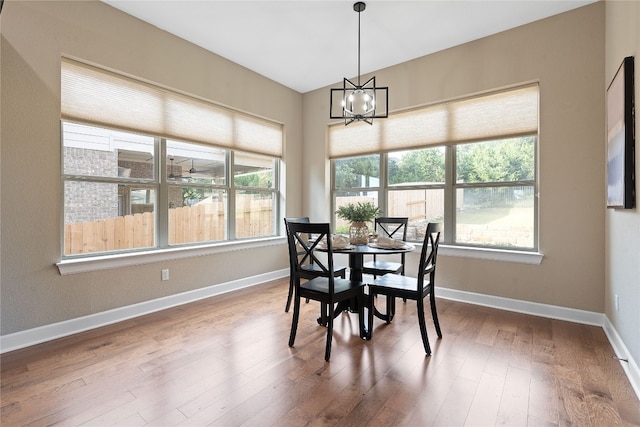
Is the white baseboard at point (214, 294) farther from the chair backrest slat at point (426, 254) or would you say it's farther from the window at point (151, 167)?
the chair backrest slat at point (426, 254)

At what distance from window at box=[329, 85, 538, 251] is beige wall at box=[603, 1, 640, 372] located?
65cm

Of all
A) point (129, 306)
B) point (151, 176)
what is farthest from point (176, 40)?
point (129, 306)

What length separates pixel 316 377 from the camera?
2.00m

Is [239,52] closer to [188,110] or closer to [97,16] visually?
[188,110]

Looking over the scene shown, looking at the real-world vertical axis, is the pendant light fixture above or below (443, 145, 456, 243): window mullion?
above

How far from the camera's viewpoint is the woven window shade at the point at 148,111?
2.75m

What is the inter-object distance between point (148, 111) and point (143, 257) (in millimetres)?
1543

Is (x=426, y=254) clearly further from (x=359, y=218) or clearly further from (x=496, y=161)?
(x=496, y=161)

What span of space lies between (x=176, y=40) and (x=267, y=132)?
160 centimetres

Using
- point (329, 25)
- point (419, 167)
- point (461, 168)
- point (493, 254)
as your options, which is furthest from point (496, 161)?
point (329, 25)

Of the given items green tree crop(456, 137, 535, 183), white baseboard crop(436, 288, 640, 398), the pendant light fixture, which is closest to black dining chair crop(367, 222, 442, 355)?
white baseboard crop(436, 288, 640, 398)

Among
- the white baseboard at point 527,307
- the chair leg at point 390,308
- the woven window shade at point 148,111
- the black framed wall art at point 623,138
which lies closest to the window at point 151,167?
the woven window shade at point 148,111

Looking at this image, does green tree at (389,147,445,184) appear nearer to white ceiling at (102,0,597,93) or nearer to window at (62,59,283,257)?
white ceiling at (102,0,597,93)

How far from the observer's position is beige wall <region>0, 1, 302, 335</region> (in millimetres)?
2385
